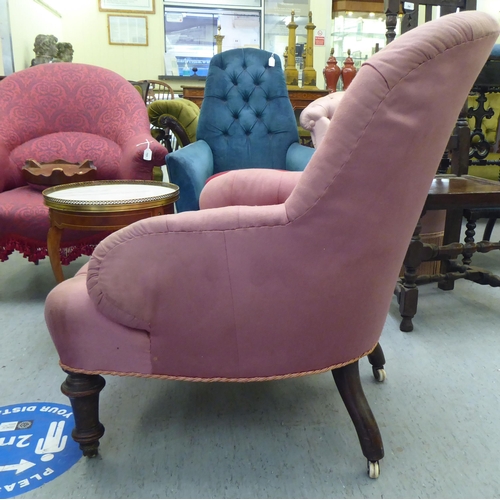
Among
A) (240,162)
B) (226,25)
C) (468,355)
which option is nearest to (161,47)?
(226,25)

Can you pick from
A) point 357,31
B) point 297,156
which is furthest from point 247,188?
point 357,31

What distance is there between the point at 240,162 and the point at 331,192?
6.00 feet

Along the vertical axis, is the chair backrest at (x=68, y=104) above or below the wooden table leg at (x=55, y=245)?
above

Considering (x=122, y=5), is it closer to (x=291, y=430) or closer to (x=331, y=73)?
(x=331, y=73)

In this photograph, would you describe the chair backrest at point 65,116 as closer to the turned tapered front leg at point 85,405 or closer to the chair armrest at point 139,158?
the chair armrest at point 139,158

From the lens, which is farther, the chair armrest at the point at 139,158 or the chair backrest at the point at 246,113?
the chair backrest at the point at 246,113

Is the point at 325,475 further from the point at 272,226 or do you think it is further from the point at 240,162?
the point at 240,162

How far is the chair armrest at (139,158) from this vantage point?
2111 mm

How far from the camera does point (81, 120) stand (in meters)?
2.37

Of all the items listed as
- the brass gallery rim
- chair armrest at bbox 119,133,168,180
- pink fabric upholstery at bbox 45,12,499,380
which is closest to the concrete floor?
pink fabric upholstery at bbox 45,12,499,380

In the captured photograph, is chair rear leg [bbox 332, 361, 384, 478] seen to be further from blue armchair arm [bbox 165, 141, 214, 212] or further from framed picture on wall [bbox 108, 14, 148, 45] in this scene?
framed picture on wall [bbox 108, 14, 148, 45]

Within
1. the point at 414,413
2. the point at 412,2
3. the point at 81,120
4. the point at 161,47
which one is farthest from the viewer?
the point at 161,47

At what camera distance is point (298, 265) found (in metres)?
0.89

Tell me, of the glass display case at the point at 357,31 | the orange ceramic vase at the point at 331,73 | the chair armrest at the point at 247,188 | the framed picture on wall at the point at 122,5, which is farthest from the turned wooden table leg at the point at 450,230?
the framed picture on wall at the point at 122,5
